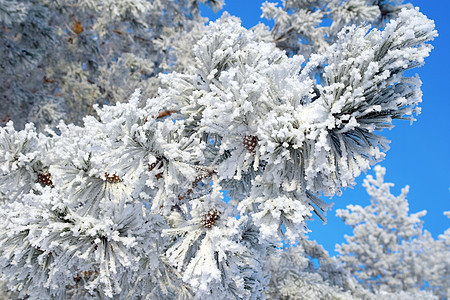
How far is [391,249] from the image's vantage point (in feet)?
48.0

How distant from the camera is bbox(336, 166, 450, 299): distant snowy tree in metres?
14.1

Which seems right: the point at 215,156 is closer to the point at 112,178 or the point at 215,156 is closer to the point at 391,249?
the point at 112,178

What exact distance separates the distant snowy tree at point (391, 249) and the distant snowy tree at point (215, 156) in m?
13.5

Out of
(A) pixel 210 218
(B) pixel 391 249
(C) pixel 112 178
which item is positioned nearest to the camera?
(A) pixel 210 218

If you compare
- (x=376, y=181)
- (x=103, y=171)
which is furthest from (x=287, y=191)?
(x=376, y=181)

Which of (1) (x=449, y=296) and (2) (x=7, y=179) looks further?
(1) (x=449, y=296)

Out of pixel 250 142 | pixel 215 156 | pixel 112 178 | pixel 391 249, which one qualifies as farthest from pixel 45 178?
pixel 391 249

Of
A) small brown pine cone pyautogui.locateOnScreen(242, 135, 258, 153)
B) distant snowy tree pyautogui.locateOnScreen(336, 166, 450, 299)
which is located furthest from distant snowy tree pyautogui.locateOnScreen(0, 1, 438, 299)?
distant snowy tree pyautogui.locateOnScreen(336, 166, 450, 299)

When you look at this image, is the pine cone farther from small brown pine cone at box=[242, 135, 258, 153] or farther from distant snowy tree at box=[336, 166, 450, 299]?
distant snowy tree at box=[336, 166, 450, 299]

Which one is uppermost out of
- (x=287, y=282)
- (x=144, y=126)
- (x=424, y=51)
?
(x=287, y=282)

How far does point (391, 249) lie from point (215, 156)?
565 inches

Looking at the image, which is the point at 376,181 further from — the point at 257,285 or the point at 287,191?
the point at 287,191

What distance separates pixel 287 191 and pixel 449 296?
604 inches

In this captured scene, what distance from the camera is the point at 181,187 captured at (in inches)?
81.4
